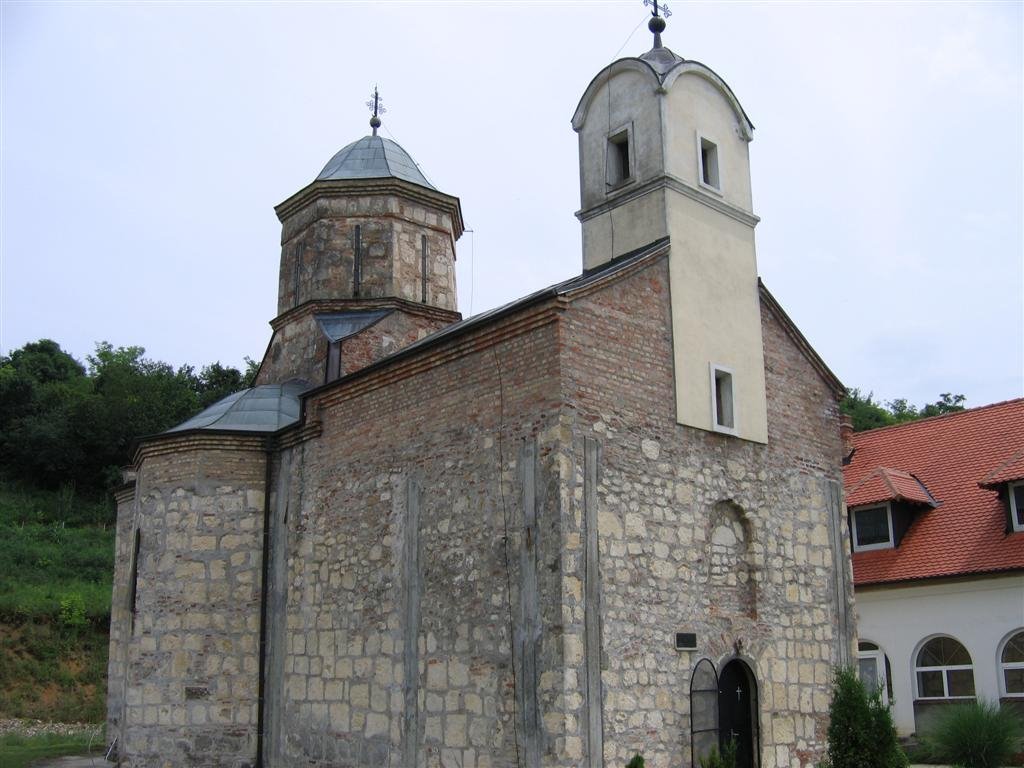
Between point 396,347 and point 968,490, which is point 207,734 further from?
point 968,490

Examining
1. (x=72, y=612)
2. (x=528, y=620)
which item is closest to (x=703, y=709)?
(x=528, y=620)

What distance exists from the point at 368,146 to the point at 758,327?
10392mm

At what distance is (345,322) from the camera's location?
18.6 m

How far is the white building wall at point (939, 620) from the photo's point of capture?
56.4 feet

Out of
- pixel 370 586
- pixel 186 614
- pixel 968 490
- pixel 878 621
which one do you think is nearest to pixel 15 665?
pixel 186 614

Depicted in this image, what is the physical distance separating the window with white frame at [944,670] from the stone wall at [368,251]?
35.1 ft

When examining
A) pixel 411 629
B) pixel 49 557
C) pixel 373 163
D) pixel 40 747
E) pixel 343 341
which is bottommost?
pixel 40 747

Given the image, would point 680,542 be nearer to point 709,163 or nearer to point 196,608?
point 709,163

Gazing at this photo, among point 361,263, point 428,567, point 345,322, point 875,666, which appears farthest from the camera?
point 361,263

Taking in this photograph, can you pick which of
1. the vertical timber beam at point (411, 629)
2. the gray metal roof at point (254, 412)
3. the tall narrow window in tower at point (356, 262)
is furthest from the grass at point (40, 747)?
the tall narrow window in tower at point (356, 262)

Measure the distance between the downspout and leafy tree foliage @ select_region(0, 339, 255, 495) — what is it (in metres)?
31.4

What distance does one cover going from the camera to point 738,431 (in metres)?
12.9

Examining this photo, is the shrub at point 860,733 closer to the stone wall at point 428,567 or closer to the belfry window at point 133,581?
the stone wall at point 428,567

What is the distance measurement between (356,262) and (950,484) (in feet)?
39.7
